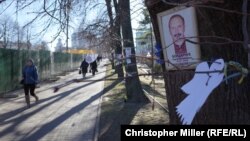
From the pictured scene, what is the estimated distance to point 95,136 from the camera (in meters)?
11.0

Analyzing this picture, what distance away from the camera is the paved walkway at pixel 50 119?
37.2 feet

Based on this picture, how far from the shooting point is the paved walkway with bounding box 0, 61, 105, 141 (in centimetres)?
1133

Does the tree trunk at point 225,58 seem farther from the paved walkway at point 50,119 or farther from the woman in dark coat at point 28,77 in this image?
the woman in dark coat at point 28,77

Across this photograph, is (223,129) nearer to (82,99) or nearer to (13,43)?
(82,99)

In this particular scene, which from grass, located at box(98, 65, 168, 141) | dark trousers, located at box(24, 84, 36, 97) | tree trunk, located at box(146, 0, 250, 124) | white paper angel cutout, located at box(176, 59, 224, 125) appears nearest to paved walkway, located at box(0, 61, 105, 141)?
grass, located at box(98, 65, 168, 141)

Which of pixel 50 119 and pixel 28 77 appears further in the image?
pixel 28 77

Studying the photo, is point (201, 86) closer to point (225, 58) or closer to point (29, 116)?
point (225, 58)

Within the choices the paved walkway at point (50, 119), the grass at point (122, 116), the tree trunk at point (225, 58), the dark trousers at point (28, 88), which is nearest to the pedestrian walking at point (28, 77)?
the dark trousers at point (28, 88)

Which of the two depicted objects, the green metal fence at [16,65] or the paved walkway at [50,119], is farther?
the green metal fence at [16,65]

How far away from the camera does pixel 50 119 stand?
14.2 meters
